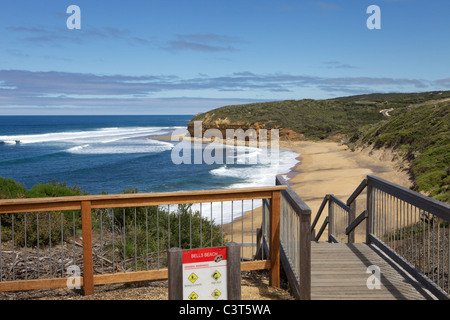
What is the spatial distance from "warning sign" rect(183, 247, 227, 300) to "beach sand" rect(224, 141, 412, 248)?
8696 mm

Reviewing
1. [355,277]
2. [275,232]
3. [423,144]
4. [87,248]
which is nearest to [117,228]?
[87,248]

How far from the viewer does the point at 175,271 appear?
3.13 m

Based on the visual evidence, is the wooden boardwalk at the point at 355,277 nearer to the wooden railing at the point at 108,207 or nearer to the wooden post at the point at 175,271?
the wooden railing at the point at 108,207

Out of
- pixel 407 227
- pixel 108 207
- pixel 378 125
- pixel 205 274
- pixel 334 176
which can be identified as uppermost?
pixel 378 125

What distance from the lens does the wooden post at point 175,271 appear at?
3.11 m

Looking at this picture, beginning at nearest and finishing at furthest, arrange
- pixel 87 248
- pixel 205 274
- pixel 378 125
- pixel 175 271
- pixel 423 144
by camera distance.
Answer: pixel 175 271, pixel 205 274, pixel 87 248, pixel 423 144, pixel 378 125

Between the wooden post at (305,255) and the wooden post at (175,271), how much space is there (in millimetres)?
1532

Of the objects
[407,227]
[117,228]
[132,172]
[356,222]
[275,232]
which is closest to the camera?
[275,232]

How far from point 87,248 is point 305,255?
255 centimetres

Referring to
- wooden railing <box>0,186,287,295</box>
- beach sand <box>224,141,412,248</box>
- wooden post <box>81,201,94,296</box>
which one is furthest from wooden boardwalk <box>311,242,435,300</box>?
beach sand <box>224,141,412,248</box>

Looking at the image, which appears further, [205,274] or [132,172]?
[132,172]

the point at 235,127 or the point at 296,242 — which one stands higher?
the point at 235,127

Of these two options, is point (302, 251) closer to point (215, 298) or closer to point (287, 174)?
point (215, 298)

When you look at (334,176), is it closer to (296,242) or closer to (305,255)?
(296,242)
